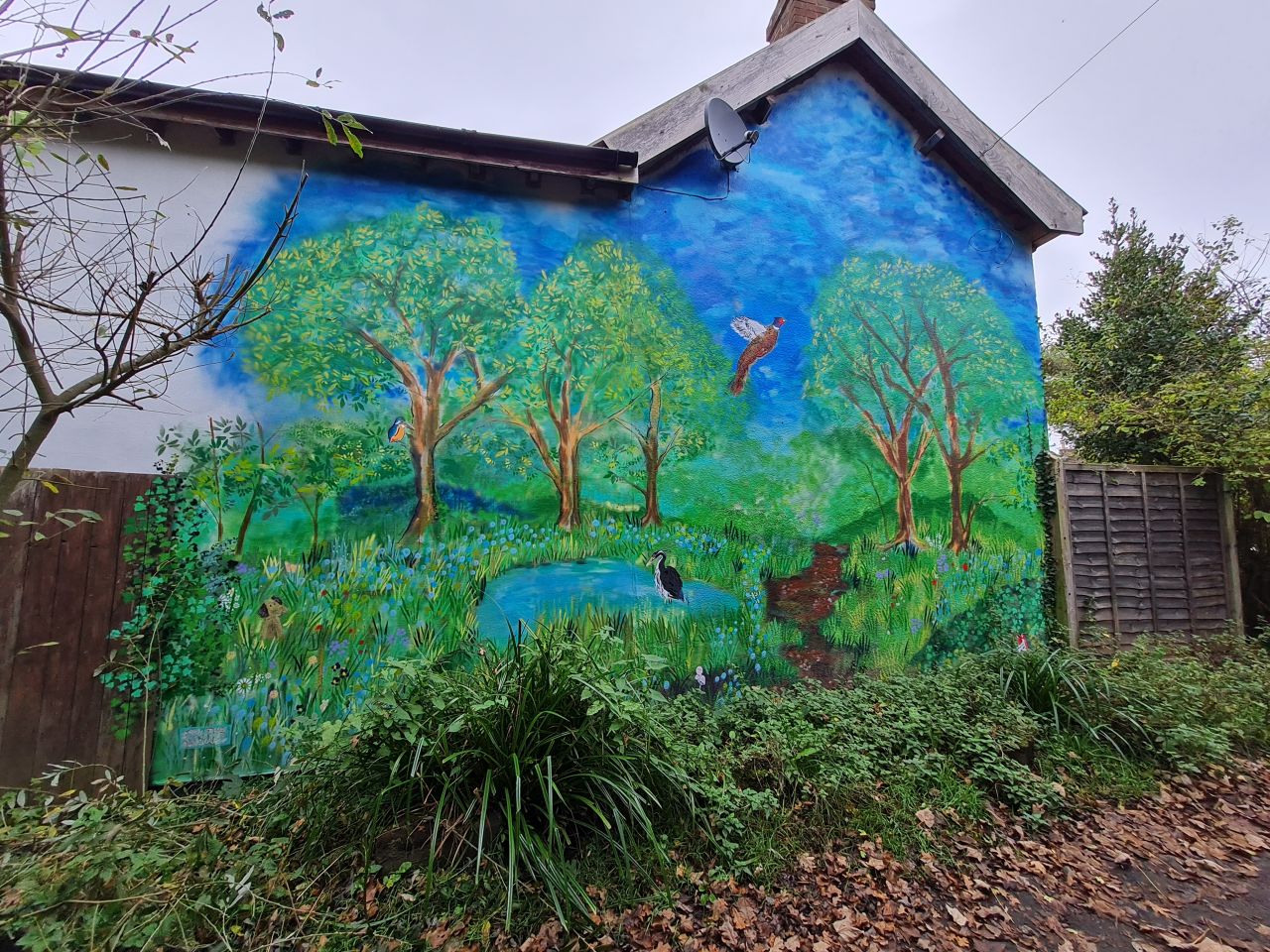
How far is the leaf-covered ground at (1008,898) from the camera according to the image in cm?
255

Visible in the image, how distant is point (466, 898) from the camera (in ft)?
8.20

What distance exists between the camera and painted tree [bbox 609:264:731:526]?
4.73 m

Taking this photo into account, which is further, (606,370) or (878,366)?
(878,366)

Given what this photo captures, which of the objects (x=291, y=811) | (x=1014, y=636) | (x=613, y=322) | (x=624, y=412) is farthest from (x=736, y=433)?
(x=291, y=811)

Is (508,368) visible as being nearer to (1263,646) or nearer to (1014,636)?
(1014,636)

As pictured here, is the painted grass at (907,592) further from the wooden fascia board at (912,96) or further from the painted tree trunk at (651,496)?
the wooden fascia board at (912,96)

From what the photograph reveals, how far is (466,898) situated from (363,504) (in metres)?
2.63

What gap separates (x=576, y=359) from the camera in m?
4.68

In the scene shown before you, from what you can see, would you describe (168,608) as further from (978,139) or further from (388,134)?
(978,139)

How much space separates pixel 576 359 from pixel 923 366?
350 centimetres

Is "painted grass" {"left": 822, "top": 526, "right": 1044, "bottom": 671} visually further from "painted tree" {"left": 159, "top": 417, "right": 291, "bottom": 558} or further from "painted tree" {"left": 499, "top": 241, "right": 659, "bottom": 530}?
"painted tree" {"left": 159, "top": 417, "right": 291, "bottom": 558}

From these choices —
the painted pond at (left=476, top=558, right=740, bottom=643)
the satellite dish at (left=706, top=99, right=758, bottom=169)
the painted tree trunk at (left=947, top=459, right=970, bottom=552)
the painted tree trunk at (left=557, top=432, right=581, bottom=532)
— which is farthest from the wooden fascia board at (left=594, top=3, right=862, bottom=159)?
the painted tree trunk at (left=947, top=459, right=970, bottom=552)

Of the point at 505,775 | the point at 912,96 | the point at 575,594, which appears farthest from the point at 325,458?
→ the point at 912,96

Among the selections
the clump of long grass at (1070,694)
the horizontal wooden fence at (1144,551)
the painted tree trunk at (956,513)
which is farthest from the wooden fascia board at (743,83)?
the clump of long grass at (1070,694)
